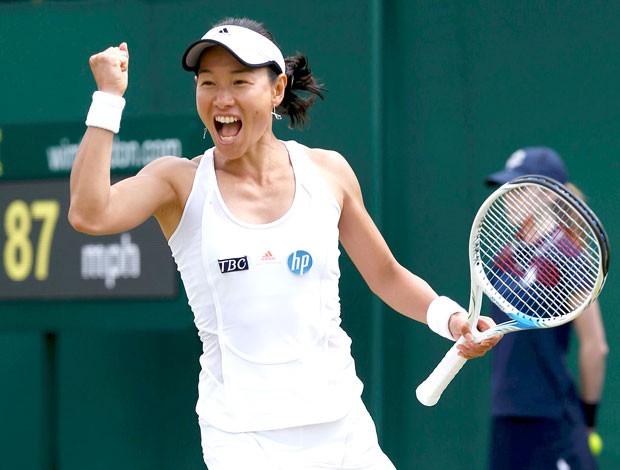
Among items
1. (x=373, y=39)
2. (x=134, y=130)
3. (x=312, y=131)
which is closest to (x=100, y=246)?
(x=134, y=130)

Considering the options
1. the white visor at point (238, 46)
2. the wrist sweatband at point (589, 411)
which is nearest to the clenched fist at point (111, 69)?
the white visor at point (238, 46)

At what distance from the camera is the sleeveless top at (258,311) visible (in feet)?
8.69

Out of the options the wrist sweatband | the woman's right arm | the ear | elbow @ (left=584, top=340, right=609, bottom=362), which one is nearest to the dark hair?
the ear

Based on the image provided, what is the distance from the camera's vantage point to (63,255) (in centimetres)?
443

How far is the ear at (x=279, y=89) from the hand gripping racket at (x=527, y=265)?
52cm

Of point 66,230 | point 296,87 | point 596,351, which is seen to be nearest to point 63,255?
point 66,230

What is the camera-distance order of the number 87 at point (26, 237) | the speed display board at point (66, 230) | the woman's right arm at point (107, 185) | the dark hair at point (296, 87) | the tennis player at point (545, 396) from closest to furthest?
the woman's right arm at point (107, 185), the dark hair at point (296, 87), the tennis player at point (545, 396), the speed display board at point (66, 230), the number 87 at point (26, 237)

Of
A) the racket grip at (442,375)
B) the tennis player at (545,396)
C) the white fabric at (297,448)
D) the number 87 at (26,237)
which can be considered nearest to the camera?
the white fabric at (297,448)

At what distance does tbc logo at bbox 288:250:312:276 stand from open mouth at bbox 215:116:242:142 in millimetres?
280

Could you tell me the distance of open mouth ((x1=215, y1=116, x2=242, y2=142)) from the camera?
2675mm

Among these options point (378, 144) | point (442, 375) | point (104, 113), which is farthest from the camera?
point (378, 144)

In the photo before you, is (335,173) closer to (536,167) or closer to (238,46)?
(238,46)

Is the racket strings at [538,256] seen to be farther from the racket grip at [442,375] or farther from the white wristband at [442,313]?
the racket grip at [442,375]

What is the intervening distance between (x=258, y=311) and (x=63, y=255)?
6.36 ft
